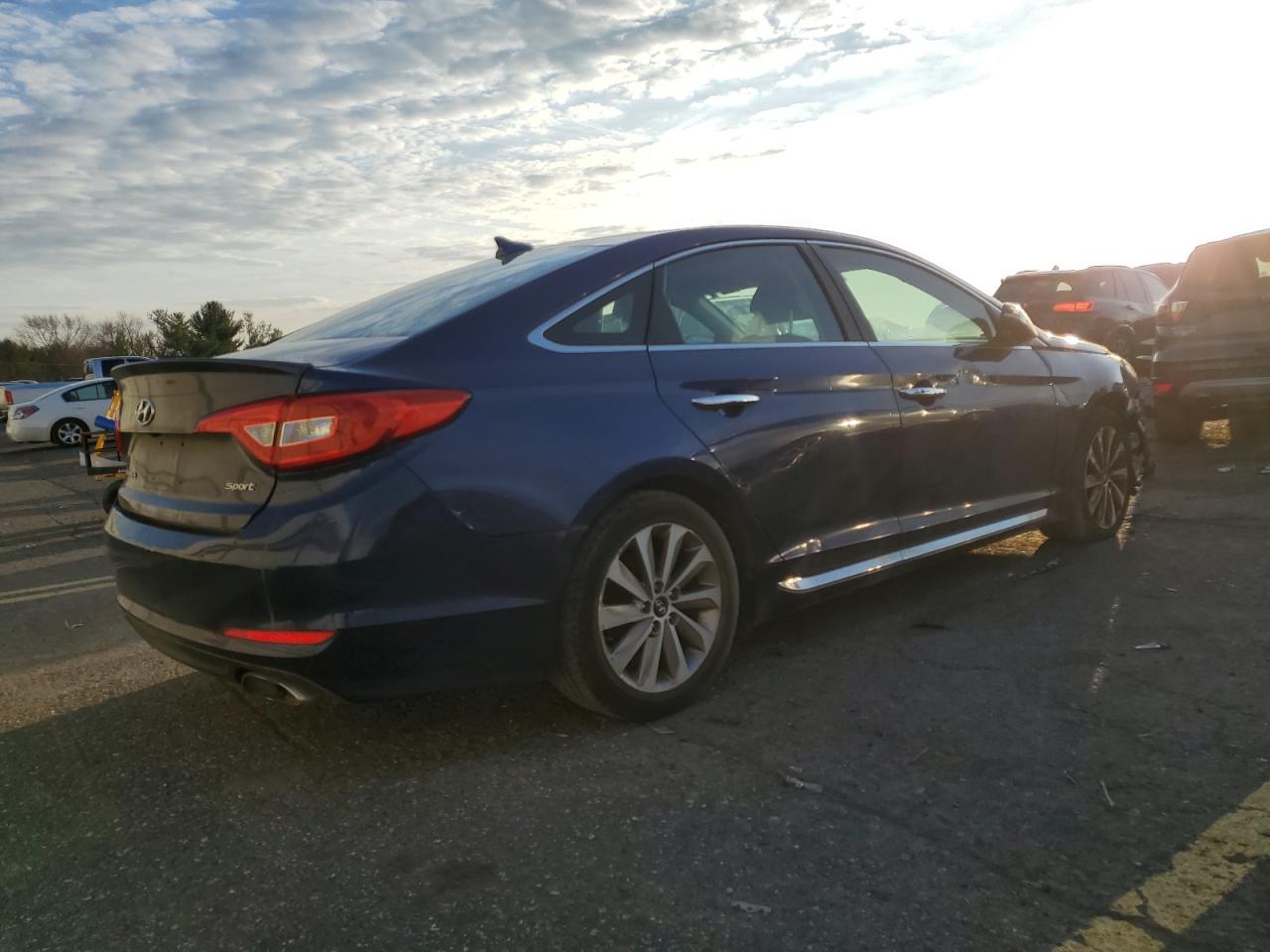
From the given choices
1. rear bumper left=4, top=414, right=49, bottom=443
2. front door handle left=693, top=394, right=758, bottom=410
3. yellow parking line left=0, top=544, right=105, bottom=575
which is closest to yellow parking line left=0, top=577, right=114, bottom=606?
yellow parking line left=0, top=544, right=105, bottom=575

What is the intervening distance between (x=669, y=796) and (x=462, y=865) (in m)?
0.61

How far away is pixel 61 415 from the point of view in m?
23.4

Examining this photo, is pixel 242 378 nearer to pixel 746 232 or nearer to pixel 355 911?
pixel 355 911

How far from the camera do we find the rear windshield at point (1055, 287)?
15.2 meters

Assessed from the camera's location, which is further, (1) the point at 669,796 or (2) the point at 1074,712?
(2) the point at 1074,712

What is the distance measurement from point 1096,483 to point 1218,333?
401cm

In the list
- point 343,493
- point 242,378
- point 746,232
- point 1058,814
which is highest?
point 746,232

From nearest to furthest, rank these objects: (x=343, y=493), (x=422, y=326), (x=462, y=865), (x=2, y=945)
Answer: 1. (x=2, y=945)
2. (x=462, y=865)
3. (x=343, y=493)
4. (x=422, y=326)

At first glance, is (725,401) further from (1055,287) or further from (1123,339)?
(1123,339)

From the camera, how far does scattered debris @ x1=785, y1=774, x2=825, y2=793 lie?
9.66 feet

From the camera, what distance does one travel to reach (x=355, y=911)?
2.42 meters

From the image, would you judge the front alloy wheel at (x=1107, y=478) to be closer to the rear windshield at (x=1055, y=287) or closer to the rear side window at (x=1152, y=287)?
the rear windshield at (x=1055, y=287)

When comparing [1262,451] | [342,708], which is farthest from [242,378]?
[1262,451]

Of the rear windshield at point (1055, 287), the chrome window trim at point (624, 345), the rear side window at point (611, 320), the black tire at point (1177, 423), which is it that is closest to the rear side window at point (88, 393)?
the rear windshield at point (1055, 287)
